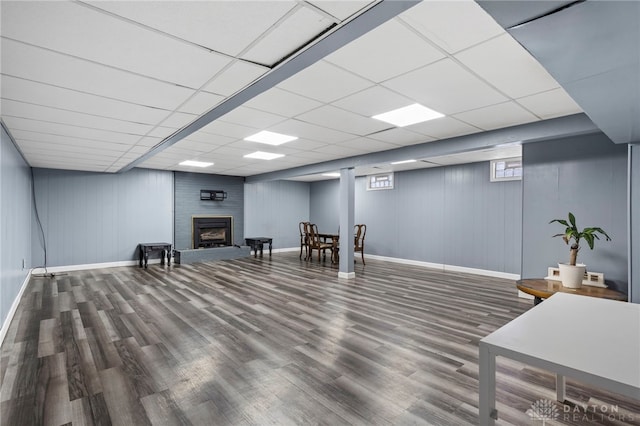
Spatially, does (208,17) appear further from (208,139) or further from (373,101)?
(208,139)

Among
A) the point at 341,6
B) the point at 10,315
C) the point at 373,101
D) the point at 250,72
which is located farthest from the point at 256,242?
the point at 341,6

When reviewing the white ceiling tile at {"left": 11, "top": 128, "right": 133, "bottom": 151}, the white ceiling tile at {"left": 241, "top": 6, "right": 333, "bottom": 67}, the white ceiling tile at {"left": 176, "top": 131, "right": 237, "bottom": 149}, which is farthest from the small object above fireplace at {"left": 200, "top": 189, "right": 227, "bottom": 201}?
the white ceiling tile at {"left": 241, "top": 6, "right": 333, "bottom": 67}

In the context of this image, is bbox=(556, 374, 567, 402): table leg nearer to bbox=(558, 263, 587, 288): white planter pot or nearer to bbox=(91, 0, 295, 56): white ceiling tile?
bbox=(558, 263, 587, 288): white planter pot

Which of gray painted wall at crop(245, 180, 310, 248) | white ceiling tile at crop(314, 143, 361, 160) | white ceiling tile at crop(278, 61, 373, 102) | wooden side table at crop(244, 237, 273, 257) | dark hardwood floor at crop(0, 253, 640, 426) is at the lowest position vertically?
dark hardwood floor at crop(0, 253, 640, 426)

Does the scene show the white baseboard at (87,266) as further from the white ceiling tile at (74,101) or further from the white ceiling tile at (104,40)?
the white ceiling tile at (104,40)

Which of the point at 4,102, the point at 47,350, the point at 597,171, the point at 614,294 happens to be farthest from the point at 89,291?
the point at 597,171

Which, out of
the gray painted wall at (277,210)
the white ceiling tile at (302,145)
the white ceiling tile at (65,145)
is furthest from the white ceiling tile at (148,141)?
the gray painted wall at (277,210)

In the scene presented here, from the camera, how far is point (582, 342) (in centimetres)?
114

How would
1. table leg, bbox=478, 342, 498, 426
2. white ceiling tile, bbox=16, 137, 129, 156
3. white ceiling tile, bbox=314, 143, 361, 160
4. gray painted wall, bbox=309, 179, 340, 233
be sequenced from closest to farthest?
table leg, bbox=478, 342, 498, 426, white ceiling tile, bbox=16, 137, 129, 156, white ceiling tile, bbox=314, 143, 361, 160, gray painted wall, bbox=309, 179, 340, 233

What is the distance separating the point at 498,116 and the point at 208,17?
322 cm

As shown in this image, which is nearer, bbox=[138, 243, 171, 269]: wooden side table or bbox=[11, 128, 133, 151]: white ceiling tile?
bbox=[11, 128, 133, 151]: white ceiling tile

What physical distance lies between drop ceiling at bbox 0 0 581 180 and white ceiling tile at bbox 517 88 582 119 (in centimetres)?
2

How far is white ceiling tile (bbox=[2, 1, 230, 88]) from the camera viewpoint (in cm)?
162

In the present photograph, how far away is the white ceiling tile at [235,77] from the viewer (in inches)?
90.1
